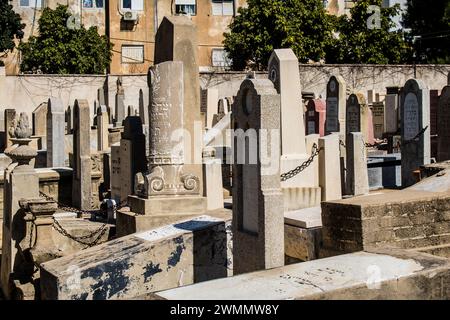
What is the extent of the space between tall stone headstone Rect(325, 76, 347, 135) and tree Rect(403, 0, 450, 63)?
25078 mm

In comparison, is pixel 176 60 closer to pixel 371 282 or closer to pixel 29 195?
pixel 29 195

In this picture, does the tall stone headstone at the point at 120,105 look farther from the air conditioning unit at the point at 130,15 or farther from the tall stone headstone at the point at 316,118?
the air conditioning unit at the point at 130,15

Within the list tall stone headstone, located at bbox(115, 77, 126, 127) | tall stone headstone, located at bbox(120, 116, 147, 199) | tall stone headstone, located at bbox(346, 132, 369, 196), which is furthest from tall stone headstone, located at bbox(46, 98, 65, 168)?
tall stone headstone, located at bbox(115, 77, 126, 127)

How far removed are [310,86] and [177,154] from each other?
83.1 feet

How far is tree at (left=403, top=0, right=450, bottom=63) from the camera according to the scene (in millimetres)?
43250

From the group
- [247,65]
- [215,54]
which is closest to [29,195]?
[247,65]

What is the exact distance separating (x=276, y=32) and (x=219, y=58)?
23.3 feet

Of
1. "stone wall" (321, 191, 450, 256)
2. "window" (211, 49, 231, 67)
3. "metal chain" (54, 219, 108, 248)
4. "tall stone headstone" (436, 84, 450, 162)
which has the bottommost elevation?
"metal chain" (54, 219, 108, 248)

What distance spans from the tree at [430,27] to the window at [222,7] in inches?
422

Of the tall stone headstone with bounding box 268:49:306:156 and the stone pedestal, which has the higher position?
the tall stone headstone with bounding box 268:49:306:156

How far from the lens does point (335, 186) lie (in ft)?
39.0

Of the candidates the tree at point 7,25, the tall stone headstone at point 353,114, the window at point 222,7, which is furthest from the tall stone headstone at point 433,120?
the tree at point 7,25

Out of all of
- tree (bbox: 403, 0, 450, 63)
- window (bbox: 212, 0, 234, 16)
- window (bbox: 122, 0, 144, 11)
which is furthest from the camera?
window (bbox: 212, 0, 234, 16)

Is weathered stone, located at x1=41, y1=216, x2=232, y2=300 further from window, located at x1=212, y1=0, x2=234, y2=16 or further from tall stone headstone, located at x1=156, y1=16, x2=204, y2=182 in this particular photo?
window, located at x1=212, y1=0, x2=234, y2=16
